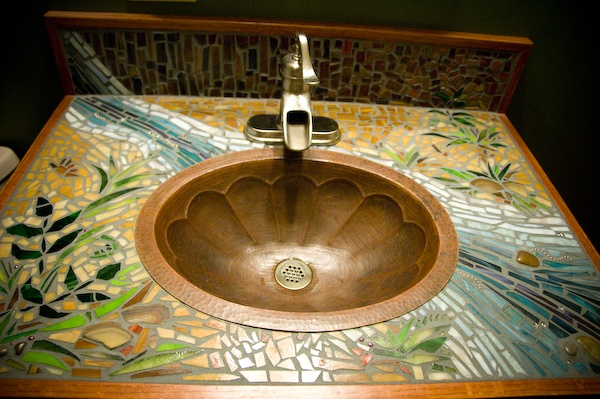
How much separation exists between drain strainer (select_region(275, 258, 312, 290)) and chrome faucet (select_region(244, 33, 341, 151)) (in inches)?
10.6

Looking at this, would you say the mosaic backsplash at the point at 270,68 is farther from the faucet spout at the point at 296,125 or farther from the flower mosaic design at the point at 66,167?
the flower mosaic design at the point at 66,167

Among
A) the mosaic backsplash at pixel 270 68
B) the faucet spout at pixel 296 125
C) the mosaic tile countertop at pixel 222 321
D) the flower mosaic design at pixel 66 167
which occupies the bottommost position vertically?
the mosaic tile countertop at pixel 222 321

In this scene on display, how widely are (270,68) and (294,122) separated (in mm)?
196

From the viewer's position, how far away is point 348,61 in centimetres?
103

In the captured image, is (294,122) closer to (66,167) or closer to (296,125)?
(296,125)

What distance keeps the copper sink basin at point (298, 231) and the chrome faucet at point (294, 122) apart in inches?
1.7

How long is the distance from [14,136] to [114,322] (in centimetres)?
80

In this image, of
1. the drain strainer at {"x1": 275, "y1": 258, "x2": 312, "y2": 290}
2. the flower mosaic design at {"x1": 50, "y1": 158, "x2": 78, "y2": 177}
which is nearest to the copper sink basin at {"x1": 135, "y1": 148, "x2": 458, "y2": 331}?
the drain strainer at {"x1": 275, "y1": 258, "x2": 312, "y2": 290}

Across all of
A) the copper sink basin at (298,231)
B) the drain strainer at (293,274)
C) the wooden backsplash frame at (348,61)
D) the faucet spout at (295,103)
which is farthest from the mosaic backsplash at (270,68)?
the drain strainer at (293,274)

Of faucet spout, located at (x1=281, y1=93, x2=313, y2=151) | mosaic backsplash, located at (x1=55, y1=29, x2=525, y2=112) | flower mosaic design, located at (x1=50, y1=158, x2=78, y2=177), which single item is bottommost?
flower mosaic design, located at (x1=50, y1=158, x2=78, y2=177)

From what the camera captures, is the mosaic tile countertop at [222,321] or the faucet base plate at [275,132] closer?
the mosaic tile countertop at [222,321]

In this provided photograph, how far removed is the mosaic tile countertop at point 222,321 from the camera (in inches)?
22.4

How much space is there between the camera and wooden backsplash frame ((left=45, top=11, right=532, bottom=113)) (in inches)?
37.7

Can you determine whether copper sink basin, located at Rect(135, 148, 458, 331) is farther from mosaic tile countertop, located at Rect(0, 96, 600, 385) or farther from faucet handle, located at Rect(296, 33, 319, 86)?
faucet handle, located at Rect(296, 33, 319, 86)
